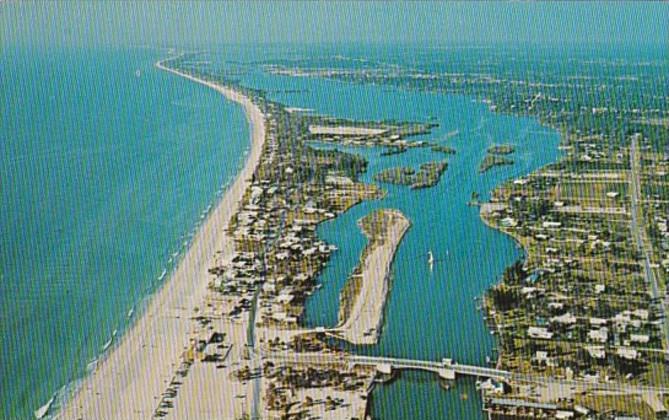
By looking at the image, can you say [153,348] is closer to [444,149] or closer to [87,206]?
[87,206]

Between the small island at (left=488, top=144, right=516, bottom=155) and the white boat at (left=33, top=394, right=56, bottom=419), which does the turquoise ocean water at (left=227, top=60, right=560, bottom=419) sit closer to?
the small island at (left=488, top=144, right=516, bottom=155)

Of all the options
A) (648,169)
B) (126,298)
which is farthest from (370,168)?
(126,298)

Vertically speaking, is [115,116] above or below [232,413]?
above

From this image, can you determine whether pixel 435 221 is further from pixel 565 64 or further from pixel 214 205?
pixel 565 64

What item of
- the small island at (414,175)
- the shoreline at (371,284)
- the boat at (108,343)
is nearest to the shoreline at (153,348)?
the boat at (108,343)

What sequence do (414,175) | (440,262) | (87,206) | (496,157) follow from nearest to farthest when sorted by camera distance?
(440,262) → (87,206) → (414,175) → (496,157)

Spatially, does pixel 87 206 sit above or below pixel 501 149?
below

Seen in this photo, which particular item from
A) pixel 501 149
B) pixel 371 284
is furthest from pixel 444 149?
pixel 371 284
